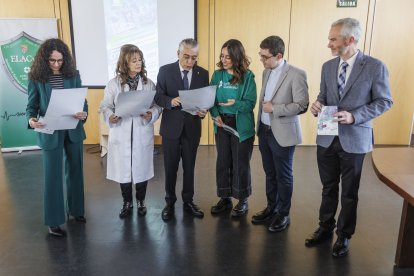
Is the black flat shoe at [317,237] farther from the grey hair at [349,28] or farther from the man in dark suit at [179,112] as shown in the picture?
the grey hair at [349,28]

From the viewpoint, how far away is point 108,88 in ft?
8.94

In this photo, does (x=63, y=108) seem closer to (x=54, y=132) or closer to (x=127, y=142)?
(x=54, y=132)

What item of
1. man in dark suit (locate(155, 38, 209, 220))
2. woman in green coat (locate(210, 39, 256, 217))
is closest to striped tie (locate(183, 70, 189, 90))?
man in dark suit (locate(155, 38, 209, 220))

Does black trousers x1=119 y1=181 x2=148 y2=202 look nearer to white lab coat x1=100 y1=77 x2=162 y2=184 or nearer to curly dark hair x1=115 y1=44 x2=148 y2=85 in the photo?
white lab coat x1=100 y1=77 x2=162 y2=184

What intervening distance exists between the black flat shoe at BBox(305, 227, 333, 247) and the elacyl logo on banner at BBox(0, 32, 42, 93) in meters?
4.59

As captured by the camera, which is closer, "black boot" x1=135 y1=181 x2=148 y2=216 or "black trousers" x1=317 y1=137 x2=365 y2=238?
"black trousers" x1=317 y1=137 x2=365 y2=238

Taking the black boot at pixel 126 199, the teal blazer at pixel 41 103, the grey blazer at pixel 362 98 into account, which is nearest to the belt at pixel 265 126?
the grey blazer at pixel 362 98

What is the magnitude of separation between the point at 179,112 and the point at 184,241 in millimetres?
1043

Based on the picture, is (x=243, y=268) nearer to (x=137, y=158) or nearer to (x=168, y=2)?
(x=137, y=158)

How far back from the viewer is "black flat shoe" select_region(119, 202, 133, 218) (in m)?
2.99

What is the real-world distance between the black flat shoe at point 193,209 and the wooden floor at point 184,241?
0.06 m

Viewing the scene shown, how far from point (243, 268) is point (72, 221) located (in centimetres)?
159

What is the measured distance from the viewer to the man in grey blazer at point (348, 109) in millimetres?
2076

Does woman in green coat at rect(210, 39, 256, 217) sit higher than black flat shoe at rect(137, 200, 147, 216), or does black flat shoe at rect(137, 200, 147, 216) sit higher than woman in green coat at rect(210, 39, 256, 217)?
woman in green coat at rect(210, 39, 256, 217)
